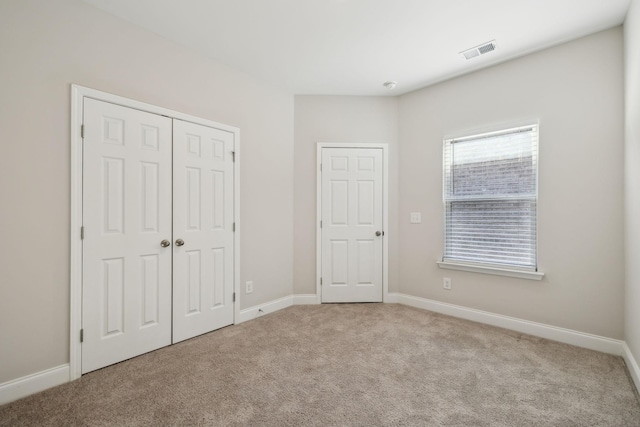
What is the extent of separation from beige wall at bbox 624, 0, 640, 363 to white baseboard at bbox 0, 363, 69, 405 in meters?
4.03

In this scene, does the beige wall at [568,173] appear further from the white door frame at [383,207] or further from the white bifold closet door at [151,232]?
the white bifold closet door at [151,232]

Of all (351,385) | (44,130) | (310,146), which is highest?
(310,146)

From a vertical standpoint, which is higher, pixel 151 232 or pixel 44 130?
pixel 44 130

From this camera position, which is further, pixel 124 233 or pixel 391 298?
pixel 391 298

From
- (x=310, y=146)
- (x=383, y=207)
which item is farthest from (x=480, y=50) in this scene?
(x=310, y=146)

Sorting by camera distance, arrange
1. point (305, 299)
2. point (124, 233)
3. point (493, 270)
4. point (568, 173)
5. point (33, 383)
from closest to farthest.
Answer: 1. point (33, 383)
2. point (124, 233)
3. point (568, 173)
4. point (493, 270)
5. point (305, 299)

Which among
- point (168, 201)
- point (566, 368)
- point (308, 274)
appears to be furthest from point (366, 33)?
point (566, 368)

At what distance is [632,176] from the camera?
2164 mm

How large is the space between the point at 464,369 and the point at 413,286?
5.20 ft

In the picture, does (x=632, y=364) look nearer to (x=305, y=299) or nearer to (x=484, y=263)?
(x=484, y=263)

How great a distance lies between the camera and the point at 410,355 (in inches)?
96.3

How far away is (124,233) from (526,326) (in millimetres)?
3797

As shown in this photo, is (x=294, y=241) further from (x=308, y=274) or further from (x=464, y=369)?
(x=464, y=369)

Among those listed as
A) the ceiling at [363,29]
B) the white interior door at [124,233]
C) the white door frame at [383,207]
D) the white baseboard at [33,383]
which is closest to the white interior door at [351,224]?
the white door frame at [383,207]
